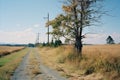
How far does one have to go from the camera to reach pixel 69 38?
27.8m

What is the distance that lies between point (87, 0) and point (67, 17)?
9.73 ft

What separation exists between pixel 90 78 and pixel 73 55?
934 centimetres

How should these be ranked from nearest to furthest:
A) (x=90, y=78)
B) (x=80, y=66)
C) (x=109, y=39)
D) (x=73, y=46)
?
(x=90, y=78) < (x=80, y=66) < (x=73, y=46) < (x=109, y=39)

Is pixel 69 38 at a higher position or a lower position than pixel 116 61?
higher

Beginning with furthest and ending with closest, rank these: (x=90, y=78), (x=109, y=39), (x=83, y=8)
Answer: (x=109, y=39) → (x=83, y=8) → (x=90, y=78)

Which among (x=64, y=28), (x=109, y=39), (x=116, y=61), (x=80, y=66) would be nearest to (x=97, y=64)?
A: (x=116, y=61)

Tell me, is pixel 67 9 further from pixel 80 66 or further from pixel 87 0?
pixel 80 66

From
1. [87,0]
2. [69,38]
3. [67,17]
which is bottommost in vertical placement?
[69,38]

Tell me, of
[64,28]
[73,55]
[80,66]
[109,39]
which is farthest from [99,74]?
[109,39]

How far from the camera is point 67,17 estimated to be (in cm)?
2695

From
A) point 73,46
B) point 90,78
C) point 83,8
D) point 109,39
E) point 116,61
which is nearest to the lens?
point 90,78

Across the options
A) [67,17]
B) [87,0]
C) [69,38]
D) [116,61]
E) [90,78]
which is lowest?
[90,78]

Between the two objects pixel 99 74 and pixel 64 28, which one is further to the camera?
pixel 64 28

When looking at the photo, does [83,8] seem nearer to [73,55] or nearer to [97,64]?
[73,55]
